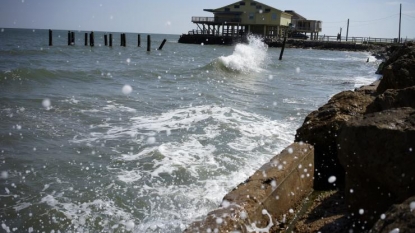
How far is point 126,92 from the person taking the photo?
13398mm

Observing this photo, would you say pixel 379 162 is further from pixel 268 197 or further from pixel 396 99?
pixel 396 99

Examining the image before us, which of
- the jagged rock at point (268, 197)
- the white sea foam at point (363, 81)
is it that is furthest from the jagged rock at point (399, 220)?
the white sea foam at point (363, 81)

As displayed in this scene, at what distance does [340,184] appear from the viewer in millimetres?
4223

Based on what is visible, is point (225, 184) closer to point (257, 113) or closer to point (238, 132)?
point (238, 132)

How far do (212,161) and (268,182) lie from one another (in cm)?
285

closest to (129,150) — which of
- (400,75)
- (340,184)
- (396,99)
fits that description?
(340,184)

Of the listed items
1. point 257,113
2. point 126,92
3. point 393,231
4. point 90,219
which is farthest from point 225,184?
point 126,92

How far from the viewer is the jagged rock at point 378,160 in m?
2.46

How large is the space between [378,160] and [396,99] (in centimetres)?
113

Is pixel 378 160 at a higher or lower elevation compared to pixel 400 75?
lower

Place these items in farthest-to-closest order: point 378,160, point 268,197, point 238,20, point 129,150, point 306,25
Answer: point 306,25 < point 238,20 < point 129,150 < point 268,197 < point 378,160

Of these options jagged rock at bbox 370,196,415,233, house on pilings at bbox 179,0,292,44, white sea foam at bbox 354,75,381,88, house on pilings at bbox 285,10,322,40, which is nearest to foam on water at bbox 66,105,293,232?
jagged rock at bbox 370,196,415,233

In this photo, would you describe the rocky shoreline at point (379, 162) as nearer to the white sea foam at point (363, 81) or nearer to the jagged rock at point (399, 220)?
the jagged rock at point (399, 220)

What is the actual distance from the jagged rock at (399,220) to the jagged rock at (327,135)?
2.53 m
